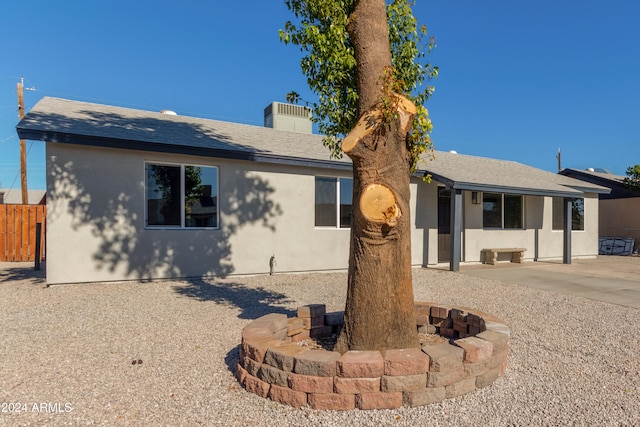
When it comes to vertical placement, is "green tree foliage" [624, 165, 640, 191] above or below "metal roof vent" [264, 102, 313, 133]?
below

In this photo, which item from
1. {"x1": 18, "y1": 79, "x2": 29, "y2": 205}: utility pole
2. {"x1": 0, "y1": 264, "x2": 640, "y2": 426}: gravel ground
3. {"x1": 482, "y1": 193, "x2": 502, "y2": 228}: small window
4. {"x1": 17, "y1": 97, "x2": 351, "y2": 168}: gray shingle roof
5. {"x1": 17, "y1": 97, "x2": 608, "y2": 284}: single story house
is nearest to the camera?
{"x1": 0, "y1": 264, "x2": 640, "y2": 426}: gravel ground

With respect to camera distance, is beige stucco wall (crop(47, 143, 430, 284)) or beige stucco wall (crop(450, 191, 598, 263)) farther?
beige stucco wall (crop(450, 191, 598, 263))

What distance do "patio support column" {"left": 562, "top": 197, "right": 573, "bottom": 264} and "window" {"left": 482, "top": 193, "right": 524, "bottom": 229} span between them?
4.45 ft

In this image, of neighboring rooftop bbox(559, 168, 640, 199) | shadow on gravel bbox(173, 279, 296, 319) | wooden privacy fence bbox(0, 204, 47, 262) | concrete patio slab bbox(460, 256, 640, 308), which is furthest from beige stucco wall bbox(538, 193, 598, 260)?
wooden privacy fence bbox(0, 204, 47, 262)

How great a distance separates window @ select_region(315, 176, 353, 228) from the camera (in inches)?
403

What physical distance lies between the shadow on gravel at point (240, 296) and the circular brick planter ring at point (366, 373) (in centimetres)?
248

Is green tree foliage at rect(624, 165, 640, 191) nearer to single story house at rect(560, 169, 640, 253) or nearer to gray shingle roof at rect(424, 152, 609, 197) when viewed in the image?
single story house at rect(560, 169, 640, 253)

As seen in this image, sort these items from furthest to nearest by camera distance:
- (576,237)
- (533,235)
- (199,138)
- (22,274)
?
(576,237) → (533,235) → (22,274) → (199,138)

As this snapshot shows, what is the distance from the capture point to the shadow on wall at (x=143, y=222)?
25.4 ft

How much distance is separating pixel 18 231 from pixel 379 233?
13.6 m

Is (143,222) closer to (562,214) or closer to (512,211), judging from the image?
(512,211)

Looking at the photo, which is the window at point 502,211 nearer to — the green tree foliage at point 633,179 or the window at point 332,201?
the window at point 332,201

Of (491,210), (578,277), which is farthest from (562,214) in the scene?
(578,277)

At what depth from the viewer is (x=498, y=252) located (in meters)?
12.9
